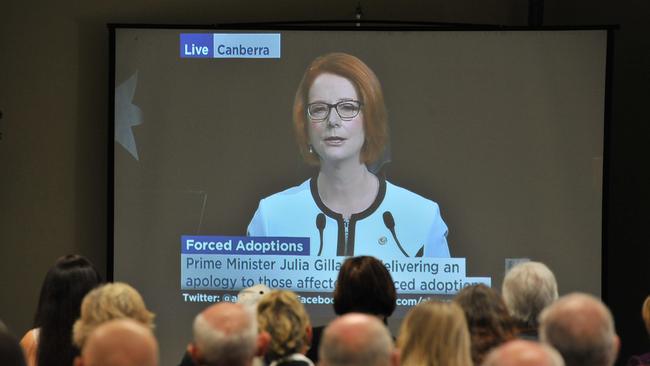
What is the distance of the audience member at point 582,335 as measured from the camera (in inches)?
108

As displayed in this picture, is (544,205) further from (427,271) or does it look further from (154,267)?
(154,267)

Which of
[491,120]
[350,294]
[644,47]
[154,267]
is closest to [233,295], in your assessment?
[154,267]

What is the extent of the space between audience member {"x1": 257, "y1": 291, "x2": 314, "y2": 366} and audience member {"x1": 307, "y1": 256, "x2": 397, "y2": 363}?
1.31ft

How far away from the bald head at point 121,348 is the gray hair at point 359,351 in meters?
0.43

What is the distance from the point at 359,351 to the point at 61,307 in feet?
5.12

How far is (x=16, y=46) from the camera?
21.1ft

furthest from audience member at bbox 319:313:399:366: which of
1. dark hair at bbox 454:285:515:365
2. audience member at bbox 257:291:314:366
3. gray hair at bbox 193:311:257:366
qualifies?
dark hair at bbox 454:285:515:365

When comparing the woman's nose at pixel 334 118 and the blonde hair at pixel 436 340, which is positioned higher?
the woman's nose at pixel 334 118

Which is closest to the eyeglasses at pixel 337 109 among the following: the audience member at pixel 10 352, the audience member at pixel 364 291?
the audience member at pixel 364 291

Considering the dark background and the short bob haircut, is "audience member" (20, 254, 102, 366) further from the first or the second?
the dark background

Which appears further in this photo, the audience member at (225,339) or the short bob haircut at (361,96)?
the short bob haircut at (361,96)

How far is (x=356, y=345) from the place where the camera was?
257 centimetres

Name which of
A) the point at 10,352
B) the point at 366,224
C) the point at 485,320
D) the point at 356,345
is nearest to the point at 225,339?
the point at 356,345

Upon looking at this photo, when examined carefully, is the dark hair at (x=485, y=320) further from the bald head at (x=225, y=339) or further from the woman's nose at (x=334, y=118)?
the woman's nose at (x=334, y=118)
